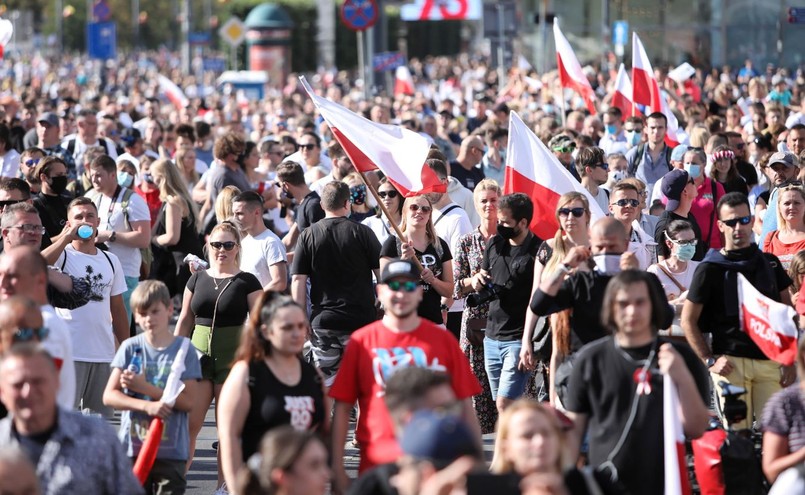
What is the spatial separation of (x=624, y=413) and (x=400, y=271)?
1100mm

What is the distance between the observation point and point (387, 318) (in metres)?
6.20

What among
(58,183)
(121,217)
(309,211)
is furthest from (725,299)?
(58,183)

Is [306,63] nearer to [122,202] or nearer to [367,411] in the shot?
[122,202]

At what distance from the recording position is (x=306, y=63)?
5622cm

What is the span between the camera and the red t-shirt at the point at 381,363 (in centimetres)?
602

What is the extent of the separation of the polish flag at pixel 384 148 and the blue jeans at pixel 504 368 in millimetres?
1203

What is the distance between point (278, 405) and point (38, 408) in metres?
1.15

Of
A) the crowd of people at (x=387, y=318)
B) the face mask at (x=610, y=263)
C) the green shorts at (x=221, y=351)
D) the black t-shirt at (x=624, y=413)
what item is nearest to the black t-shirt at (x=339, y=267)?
the crowd of people at (x=387, y=318)

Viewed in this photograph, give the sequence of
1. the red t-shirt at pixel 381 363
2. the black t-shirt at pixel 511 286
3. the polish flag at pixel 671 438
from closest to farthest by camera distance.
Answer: the polish flag at pixel 671 438
the red t-shirt at pixel 381 363
the black t-shirt at pixel 511 286

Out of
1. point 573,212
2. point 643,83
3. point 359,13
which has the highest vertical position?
point 359,13

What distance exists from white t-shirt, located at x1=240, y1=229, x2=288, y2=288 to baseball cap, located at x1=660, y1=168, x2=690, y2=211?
2769 mm

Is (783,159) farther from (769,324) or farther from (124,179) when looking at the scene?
(124,179)

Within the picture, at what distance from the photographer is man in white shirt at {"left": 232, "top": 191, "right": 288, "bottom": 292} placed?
29.1 ft

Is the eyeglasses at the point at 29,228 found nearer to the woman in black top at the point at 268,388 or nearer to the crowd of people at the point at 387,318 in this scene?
the crowd of people at the point at 387,318
